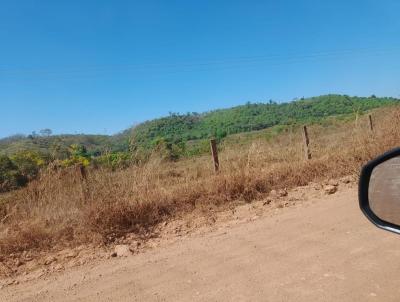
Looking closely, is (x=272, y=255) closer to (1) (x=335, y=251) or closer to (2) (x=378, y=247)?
(1) (x=335, y=251)

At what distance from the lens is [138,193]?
7164 mm

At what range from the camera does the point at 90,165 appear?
8023 mm

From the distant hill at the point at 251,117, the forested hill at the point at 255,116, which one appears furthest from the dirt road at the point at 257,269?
the forested hill at the point at 255,116

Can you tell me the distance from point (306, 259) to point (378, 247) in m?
0.83

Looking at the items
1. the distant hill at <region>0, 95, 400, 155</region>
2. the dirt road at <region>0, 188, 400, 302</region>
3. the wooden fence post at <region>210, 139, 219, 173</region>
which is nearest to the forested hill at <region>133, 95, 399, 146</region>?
the distant hill at <region>0, 95, 400, 155</region>

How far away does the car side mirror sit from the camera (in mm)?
1932

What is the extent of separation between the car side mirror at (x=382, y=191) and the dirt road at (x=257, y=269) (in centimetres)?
166

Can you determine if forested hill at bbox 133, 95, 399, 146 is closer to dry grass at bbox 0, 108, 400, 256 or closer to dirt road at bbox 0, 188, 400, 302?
dry grass at bbox 0, 108, 400, 256

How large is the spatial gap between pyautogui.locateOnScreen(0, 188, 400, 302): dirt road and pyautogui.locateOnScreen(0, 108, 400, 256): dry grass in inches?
48.0

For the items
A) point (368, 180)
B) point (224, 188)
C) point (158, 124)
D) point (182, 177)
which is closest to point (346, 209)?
point (224, 188)

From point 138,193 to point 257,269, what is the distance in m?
3.35

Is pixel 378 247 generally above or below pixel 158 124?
below

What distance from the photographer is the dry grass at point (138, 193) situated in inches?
249

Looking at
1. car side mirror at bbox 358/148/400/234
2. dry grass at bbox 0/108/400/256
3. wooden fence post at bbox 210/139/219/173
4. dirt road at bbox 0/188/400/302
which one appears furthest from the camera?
wooden fence post at bbox 210/139/219/173
